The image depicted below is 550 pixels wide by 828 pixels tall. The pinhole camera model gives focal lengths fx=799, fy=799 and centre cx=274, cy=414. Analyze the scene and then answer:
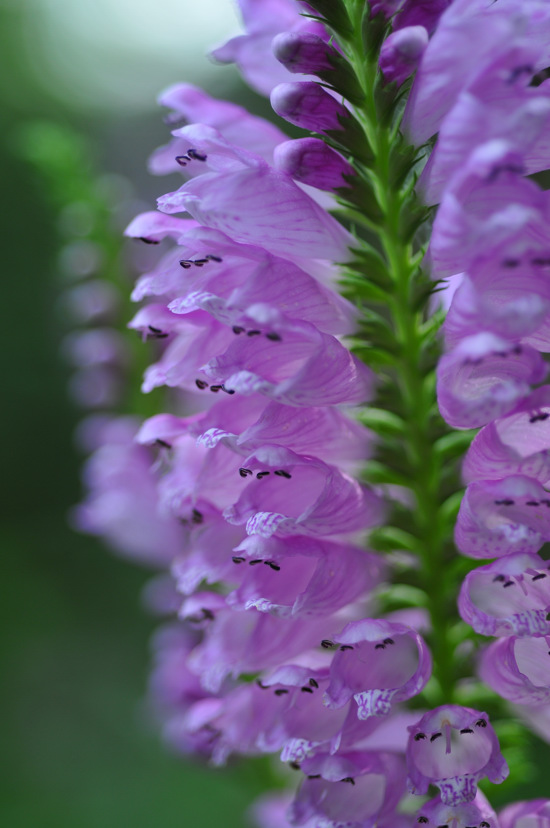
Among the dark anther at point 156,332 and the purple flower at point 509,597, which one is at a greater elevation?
the dark anther at point 156,332

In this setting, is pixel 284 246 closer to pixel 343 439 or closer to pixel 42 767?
pixel 343 439

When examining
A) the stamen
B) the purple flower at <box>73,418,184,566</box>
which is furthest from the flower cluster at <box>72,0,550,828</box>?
the purple flower at <box>73,418,184,566</box>

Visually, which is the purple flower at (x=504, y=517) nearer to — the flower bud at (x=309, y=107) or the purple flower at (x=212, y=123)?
the flower bud at (x=309, y=107)

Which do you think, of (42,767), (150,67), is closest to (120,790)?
(42,767)

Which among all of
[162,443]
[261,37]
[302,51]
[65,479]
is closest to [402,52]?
[302,51]

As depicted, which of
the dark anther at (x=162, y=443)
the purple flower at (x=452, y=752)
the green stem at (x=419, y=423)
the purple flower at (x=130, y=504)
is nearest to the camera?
the purple flower at (x=452, y=752)

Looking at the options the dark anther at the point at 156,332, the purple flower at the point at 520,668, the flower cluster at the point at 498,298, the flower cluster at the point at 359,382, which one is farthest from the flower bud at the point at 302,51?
the purple flower at the point at 520,668

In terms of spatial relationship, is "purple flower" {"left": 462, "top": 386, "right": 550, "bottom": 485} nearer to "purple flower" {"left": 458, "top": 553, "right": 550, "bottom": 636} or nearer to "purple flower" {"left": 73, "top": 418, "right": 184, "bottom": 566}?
"purple flower" {"left": 458, "top": 553, "right": 550, "bottom": 636}

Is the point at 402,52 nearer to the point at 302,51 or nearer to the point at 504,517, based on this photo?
the point at 302,51
